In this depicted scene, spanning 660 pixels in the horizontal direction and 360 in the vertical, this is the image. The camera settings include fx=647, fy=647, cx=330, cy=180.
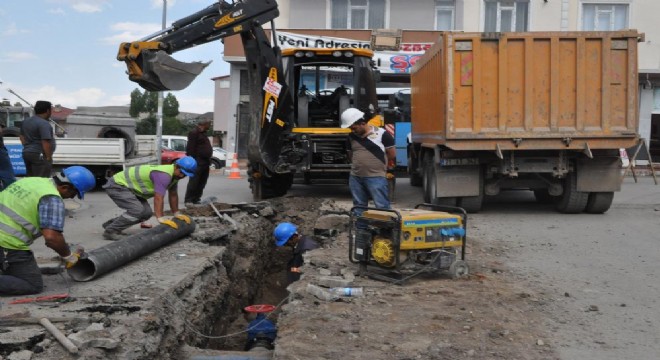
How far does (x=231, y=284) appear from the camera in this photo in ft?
24.9

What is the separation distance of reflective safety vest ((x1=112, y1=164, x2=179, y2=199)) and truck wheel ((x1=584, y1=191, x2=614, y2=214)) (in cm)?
699

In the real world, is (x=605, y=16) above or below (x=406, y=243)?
above

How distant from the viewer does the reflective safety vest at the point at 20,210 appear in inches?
203

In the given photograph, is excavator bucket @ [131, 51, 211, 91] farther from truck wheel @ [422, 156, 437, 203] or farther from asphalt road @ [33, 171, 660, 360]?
truck wheel @ [422, 156, 437, 203]

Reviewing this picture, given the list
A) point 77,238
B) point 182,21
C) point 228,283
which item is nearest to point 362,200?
point 228,283

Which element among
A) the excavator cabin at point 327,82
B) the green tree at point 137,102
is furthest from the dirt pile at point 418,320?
the green tree at point 137,102

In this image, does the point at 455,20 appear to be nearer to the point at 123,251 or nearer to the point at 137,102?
the point at 123,251

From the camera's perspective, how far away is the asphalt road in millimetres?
4648

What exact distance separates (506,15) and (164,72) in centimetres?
1789

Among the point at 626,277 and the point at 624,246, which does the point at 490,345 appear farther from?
the point at 624,246

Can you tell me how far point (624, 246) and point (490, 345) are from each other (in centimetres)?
485

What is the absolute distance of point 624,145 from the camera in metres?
10.4

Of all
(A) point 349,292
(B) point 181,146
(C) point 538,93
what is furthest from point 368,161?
(B) point 181,146

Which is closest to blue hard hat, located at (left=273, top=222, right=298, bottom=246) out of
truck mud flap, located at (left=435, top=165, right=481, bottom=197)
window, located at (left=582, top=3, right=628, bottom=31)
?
truck mud flap, located at (left=435, top=165, right=481, bottom=197)
